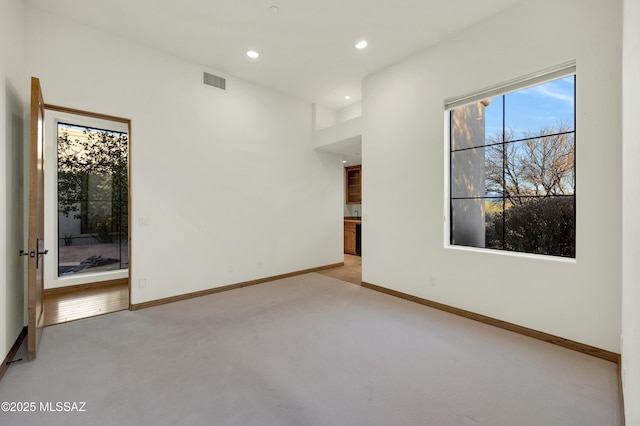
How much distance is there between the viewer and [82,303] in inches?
153

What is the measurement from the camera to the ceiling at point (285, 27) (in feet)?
9.59

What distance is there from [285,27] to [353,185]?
5.58 m

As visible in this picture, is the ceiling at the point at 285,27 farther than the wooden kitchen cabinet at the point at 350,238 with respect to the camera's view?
No

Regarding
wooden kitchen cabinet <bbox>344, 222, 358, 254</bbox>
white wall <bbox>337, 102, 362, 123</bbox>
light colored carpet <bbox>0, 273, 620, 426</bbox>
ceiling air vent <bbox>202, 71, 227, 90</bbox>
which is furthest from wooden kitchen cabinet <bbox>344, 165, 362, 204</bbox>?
light colored carpet <bbox>0, 273, 620, 426</bbox>

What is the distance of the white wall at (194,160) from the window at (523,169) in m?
2.78

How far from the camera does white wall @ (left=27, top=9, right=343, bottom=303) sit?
324 cm

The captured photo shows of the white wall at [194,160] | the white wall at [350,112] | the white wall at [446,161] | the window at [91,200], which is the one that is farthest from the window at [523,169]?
the window at [91,200]

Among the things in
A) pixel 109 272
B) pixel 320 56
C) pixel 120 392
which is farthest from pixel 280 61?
pixel 109 272

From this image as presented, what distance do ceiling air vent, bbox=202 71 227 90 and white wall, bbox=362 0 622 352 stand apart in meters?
2.25

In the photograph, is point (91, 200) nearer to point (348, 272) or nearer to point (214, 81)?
point (214, 81)

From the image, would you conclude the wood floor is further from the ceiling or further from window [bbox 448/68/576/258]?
window [bbox 448/68/576/258]

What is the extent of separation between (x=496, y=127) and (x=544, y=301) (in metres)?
3.09

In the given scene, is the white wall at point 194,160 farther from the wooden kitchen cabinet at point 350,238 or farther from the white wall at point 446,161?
the wooden kitchen cabinet at point 350,238

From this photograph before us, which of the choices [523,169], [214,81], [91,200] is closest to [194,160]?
[214,81]
